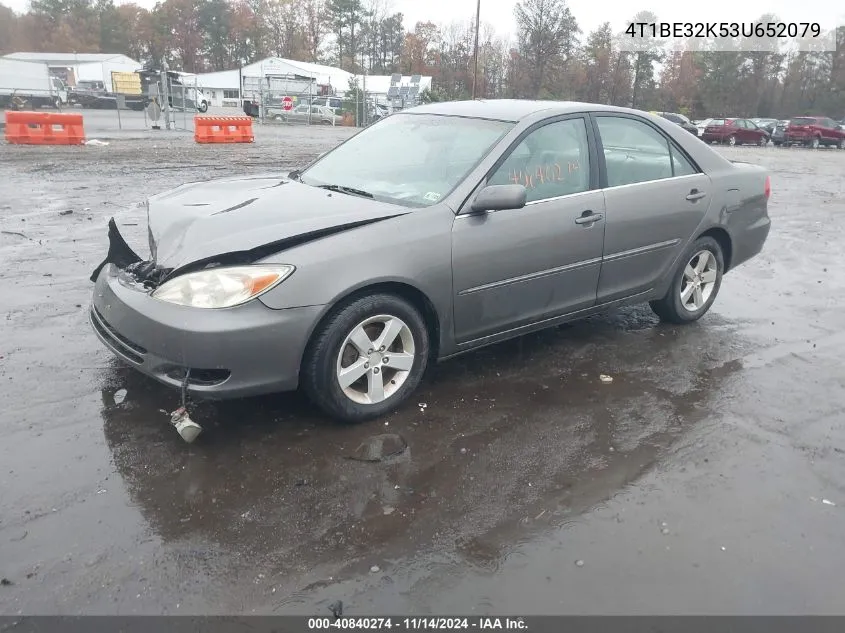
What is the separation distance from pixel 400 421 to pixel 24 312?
10.3ft

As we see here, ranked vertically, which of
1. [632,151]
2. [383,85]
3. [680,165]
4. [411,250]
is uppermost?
Result: [383,85]

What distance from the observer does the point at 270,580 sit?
8.18 ft

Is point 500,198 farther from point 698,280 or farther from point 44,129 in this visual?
point 44,129

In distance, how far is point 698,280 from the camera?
5387 millimetres

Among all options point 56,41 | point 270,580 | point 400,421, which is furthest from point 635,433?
point 56,41

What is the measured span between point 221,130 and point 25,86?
86.0 feet

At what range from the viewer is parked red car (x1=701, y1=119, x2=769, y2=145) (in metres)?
34.1

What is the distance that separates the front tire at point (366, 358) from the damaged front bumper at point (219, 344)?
11cm

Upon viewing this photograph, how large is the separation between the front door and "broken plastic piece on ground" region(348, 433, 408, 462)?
752mm

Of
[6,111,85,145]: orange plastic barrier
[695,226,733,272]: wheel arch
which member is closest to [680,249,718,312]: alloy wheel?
[695,226,733,272]: wheel arch

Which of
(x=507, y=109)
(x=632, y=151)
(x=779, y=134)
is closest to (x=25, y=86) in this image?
(x=779, y=134)

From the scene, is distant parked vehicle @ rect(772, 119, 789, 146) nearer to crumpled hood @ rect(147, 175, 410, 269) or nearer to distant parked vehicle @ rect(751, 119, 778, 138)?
distant parked vehicle @ rect(751, 119, 778, 138)
